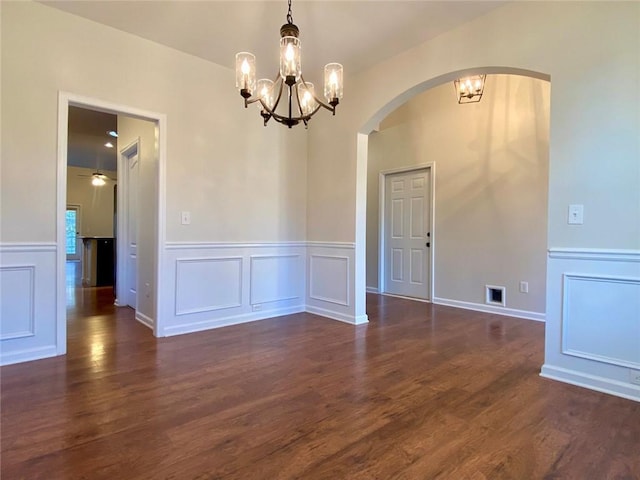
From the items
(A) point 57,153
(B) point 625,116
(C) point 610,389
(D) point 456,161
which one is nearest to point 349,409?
(C) point 610,389

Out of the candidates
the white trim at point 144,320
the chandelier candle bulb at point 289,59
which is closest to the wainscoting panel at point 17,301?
Answer: the white trim at point 144,320

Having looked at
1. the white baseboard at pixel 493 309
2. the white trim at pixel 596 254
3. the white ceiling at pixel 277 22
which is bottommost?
the white baseboard at pixel 493 309

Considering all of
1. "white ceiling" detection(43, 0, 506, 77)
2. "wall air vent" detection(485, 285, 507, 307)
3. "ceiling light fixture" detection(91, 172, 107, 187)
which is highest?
"white ceiling" detection(43, 0, 506, 77)

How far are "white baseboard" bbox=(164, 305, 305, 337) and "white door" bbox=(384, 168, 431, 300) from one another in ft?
6.39

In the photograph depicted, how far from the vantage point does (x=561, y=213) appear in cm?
246

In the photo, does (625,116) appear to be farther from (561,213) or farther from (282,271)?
(282,271)

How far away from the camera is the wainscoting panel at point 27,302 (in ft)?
8.85

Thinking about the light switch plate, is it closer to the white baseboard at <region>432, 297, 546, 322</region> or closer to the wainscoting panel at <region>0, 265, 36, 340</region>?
the white baseboard at <region>432, 297, 546, 322</region>

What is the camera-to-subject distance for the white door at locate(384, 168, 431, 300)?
5438mm

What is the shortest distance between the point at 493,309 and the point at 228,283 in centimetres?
333

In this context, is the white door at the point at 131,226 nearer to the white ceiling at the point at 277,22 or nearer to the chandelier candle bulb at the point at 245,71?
the white ceiling at the point at 277,22

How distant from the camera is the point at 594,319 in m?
2.36

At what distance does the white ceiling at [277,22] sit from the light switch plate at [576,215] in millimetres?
1692

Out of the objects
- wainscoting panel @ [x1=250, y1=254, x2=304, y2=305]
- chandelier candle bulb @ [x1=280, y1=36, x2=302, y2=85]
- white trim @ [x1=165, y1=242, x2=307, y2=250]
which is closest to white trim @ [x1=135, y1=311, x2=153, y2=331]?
white trim @ [x1=165, y1=242, x2=307, y2=250]
